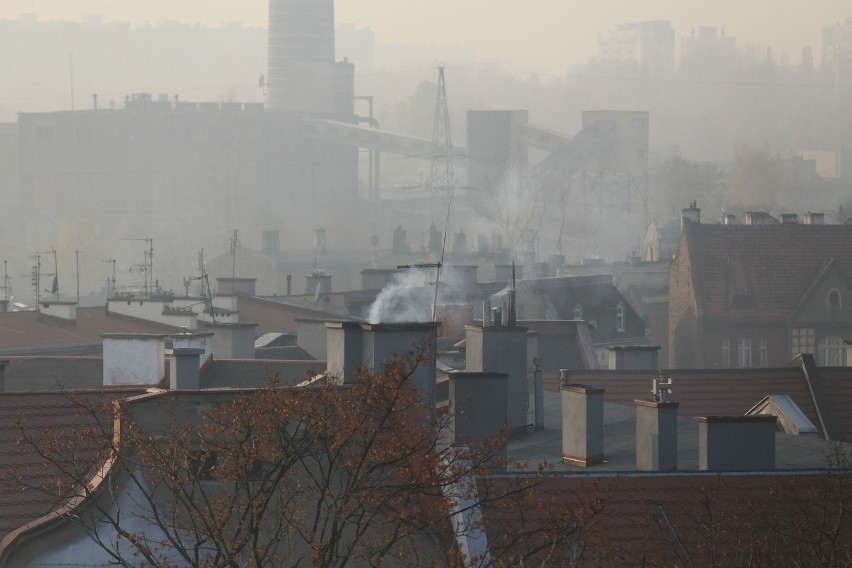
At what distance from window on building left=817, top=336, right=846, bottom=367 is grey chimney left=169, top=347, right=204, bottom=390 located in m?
24.0

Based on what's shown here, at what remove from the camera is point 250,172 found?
94250 millimetres

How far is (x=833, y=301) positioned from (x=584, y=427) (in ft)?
91.1

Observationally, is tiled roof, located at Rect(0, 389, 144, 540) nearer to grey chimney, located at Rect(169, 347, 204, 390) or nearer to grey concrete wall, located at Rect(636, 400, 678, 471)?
grey concrete wall, located at Rect(636, 400, 678, 471)

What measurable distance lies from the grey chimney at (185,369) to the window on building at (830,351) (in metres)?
24.0

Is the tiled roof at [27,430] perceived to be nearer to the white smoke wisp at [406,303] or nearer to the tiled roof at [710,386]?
the tiled roof at [710,386]

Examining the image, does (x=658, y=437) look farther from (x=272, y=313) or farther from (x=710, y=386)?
(x=272, y=313)

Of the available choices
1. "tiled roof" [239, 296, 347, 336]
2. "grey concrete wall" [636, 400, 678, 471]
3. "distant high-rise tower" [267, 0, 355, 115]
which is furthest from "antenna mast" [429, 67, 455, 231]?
"grey concrete wall" [636, 400, 678, 471]

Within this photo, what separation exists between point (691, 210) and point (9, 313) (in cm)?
1702

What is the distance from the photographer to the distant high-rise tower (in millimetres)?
114062

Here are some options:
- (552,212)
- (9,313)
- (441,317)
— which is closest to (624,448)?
(441,317)

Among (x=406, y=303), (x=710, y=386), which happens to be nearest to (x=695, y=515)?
(x=710, y=386)

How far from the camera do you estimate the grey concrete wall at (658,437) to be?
12.5 meters

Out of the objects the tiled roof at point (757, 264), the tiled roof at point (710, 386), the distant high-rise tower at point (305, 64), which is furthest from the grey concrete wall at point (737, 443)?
the distant high-rise tower at point (305, 64)

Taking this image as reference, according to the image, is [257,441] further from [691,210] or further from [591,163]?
[591,163]
